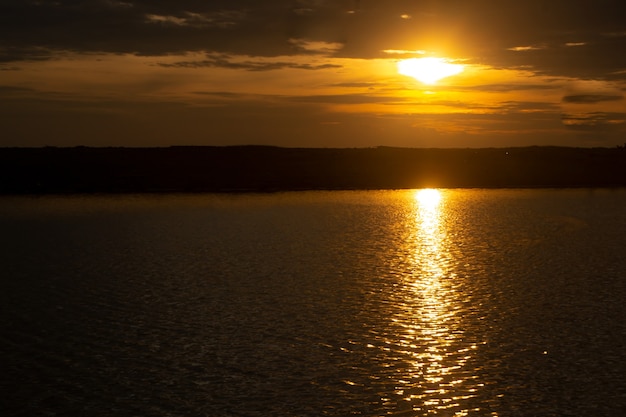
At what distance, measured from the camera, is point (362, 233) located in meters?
35.0

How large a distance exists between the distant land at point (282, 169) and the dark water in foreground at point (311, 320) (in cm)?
2950

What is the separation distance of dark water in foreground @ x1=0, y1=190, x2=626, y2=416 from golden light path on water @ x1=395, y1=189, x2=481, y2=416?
52 mm

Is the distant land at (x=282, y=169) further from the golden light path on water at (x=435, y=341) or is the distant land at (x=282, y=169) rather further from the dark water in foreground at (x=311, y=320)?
the golden light path on water at (x=435, y=341)

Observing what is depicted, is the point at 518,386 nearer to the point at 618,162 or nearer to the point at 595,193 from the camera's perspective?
the point at 595,193

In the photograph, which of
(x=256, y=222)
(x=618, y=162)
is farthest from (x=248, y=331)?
(x=618, y=162)

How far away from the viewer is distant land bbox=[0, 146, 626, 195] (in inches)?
2613

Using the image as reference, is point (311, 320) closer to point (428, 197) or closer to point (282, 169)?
point (428, 197)

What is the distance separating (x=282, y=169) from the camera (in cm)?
7638

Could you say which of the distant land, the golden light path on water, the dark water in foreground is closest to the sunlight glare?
the distant land

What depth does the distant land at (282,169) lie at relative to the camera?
66.4 m

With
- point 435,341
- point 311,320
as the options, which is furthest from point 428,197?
point 435,341

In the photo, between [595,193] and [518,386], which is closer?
[518,386]

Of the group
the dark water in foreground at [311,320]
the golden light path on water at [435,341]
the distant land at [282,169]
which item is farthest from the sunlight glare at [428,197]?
the golden light path on water at [435,341]

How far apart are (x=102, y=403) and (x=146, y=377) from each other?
54.3 inches
